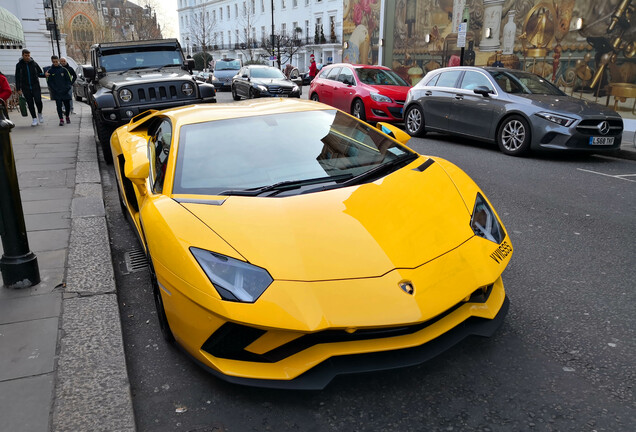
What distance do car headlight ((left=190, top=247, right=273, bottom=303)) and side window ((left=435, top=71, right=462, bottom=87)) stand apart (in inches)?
358

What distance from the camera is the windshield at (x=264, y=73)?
1911 centimetres

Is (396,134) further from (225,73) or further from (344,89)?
(225,73)

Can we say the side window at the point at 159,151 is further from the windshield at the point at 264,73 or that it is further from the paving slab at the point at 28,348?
the windshield at the point at 264,73

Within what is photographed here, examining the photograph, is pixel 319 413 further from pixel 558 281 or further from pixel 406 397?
pixel 558 281

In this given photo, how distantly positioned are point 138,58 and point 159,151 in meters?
7.20

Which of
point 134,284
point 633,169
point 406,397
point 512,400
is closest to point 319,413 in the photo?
point 406,397

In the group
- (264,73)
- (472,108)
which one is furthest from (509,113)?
(264,73)

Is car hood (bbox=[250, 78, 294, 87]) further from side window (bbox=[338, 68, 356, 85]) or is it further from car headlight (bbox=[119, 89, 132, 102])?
car headlight (bbox=[119, 89, 132, 102])

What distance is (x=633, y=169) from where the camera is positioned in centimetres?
776

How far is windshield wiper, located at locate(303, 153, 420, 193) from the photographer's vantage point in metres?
2.96

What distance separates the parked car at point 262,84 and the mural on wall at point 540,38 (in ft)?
21.5

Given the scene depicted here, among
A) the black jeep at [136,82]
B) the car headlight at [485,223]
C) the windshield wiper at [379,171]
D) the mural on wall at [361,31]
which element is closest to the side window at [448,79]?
the black jeep at [136,82]

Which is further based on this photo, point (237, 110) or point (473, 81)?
point (473, 81)

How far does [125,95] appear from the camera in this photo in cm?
804
